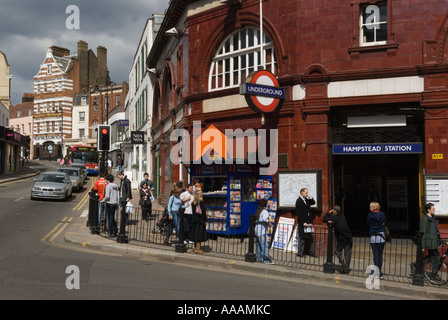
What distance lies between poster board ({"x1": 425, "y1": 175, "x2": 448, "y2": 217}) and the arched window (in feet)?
19.6

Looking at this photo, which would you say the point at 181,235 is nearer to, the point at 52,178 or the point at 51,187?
the point at 51,187

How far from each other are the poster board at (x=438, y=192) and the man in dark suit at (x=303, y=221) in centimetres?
297

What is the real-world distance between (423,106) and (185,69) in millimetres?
10024

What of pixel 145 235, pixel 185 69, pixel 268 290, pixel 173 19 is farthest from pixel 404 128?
pixel 173 19

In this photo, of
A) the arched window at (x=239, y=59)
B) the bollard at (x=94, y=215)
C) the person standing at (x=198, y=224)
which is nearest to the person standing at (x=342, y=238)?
the person standing at (x=198, y=224)

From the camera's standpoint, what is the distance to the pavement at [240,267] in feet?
29.9

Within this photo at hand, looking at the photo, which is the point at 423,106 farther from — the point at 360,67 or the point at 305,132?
the point at 305,132

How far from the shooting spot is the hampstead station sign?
42.1 ft

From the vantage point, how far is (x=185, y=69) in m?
19.4

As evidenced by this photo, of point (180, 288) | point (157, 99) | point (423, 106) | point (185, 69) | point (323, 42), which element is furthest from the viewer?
point (157, 99)

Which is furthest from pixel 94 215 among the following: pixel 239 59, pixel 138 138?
pixel 138 138

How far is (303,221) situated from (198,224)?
280cm

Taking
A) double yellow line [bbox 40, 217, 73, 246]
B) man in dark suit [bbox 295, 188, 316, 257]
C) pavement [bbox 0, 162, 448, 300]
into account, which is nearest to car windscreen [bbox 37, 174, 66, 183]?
double yellow line [bbox 40, 217, 73, 246]

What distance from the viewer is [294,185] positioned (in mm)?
13758
